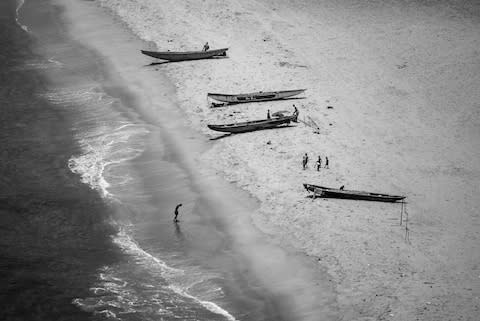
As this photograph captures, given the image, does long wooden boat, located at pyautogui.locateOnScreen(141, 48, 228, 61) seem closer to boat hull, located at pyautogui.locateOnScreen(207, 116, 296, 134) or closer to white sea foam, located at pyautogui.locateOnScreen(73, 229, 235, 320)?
boat hull, located at pyautogui.locateOnScreen(207, 116, 296, 134)

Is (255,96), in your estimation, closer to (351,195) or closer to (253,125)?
(253,125)

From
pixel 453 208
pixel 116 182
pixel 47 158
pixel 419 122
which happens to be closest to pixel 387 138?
pixel 419 122

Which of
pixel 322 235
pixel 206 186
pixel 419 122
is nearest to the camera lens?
pixel 322 235

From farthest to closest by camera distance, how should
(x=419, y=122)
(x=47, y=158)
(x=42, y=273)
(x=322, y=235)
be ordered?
(x=419, y=122) < (x=47, y=158) < (x=322, y=235) < (x=42, y=273)

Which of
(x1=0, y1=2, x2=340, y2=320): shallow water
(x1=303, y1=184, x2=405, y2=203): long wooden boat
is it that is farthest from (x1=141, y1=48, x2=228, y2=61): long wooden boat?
(x1=303, y1=184, x2=405, y2=203): long wooden boat

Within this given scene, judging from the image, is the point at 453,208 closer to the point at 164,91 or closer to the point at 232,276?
the point at 232,276

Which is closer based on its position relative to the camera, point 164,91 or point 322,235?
point 322,235

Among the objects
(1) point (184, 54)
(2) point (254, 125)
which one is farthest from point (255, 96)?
(1) point (184, 54)
